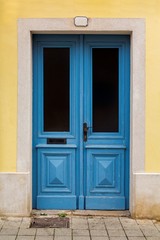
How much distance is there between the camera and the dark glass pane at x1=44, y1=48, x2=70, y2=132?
6.82 meters

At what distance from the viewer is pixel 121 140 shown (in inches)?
269

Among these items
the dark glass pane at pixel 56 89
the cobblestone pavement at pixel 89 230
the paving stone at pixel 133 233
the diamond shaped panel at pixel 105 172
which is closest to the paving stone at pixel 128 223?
the cobblestone pavement at pixel 89 230

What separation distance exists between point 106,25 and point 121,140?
6.00 feet

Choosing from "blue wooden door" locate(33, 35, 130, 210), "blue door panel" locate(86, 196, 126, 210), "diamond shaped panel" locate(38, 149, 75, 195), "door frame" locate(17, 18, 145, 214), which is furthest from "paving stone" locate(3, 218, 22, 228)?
"blue door panel" locate(86, 196, 126, 210)

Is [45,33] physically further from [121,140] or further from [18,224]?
[18,224]

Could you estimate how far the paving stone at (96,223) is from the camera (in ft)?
20.1

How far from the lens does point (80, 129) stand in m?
6.80

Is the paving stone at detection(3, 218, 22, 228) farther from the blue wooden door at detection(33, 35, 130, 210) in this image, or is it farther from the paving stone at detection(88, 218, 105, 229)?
the paving stone at detection(88, 218, 105, 229)

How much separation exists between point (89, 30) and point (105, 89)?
38.5 inches

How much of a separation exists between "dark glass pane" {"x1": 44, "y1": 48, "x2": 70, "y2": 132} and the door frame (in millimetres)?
397

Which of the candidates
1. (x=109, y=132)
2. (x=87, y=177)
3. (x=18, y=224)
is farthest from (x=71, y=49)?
(x=18, y=224)

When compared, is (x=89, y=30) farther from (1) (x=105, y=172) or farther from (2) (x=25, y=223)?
(2) (x=25, y=223)

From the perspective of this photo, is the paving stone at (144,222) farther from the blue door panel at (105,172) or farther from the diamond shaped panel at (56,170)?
the diamond shaped panel at (56,170)

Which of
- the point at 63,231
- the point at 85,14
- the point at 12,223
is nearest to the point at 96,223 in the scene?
the point at 63,231
